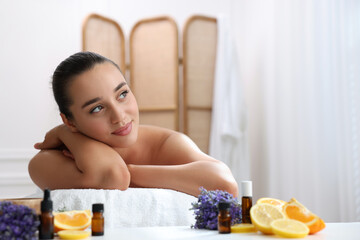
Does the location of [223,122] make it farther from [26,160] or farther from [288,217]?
[288,217]

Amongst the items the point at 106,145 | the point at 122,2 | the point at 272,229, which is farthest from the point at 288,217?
the point at 122,2

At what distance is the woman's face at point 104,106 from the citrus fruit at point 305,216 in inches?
26.2

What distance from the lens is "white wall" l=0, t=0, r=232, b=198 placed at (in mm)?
3006

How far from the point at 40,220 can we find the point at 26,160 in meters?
2.34

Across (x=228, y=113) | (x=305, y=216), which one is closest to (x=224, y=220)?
(x=305, y=216)

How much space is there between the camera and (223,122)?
3.07 metres

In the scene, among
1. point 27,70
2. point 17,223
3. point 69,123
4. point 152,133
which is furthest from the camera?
point 27,70

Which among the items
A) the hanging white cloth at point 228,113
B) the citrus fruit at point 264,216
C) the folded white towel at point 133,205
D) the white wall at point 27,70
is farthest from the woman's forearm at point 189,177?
the white wall at point 27,70

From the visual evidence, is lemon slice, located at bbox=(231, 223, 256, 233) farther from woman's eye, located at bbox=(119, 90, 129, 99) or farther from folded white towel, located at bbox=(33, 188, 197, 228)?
woman's eye, located at bbox=(119, 90, 129, 99)

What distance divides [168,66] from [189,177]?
1.81 metres

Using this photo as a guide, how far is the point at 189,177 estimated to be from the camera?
1.40 m

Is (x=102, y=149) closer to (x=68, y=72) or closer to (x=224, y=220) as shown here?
(x=68, y=72)

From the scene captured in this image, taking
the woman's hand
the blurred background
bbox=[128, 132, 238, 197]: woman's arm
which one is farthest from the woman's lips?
the blurred background

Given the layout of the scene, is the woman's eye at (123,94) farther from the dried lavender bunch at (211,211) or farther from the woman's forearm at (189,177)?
the dried lavender bunch at (211,211)
